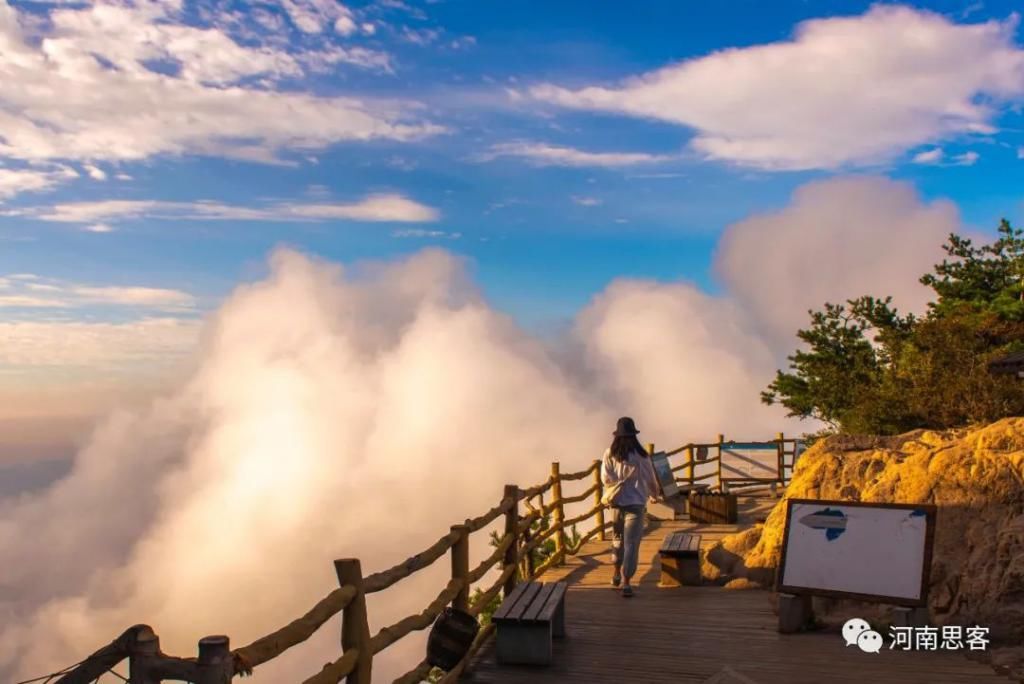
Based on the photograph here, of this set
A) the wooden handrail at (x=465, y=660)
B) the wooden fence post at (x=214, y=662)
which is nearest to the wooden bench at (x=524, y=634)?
the wooden handrail at (x=465, y=660)

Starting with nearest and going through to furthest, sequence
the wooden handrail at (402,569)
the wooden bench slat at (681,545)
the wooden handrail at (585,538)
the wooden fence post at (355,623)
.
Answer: the wooden fence post at (355,623) → the wooden handrail at (402,569) → the wooden bench slat at (681,545) → the wooden handrail at (585,538)

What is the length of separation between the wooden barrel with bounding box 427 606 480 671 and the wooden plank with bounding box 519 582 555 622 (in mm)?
523

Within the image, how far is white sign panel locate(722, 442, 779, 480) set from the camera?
78.0 feet

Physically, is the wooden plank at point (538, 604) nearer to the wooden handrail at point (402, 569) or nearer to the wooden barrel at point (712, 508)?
the wooden handrail at point (402, 569)

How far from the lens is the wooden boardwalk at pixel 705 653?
7.09 meters

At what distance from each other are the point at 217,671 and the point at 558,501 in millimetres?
10310

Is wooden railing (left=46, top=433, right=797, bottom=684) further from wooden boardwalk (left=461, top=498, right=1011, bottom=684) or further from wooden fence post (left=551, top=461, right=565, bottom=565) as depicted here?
wooden fence post (left=551, top=461, right=565, bottom=565)

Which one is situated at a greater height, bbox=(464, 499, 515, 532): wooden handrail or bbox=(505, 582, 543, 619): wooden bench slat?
bbox=(464, 499, 515, 532): wooden handrail

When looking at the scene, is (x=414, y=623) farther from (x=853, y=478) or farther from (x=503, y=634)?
(x=853, y=478)

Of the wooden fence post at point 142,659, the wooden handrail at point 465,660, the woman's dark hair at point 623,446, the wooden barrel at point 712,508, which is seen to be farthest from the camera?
the wooden barrel at point 712,508

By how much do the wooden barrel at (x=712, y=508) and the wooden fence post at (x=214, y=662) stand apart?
15010mm

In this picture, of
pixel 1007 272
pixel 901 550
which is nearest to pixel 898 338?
pixel 1007 272

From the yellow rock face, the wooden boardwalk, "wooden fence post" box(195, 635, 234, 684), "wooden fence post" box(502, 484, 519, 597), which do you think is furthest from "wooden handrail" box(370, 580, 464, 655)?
the yellow rock face

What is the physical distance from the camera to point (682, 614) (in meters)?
9.31
